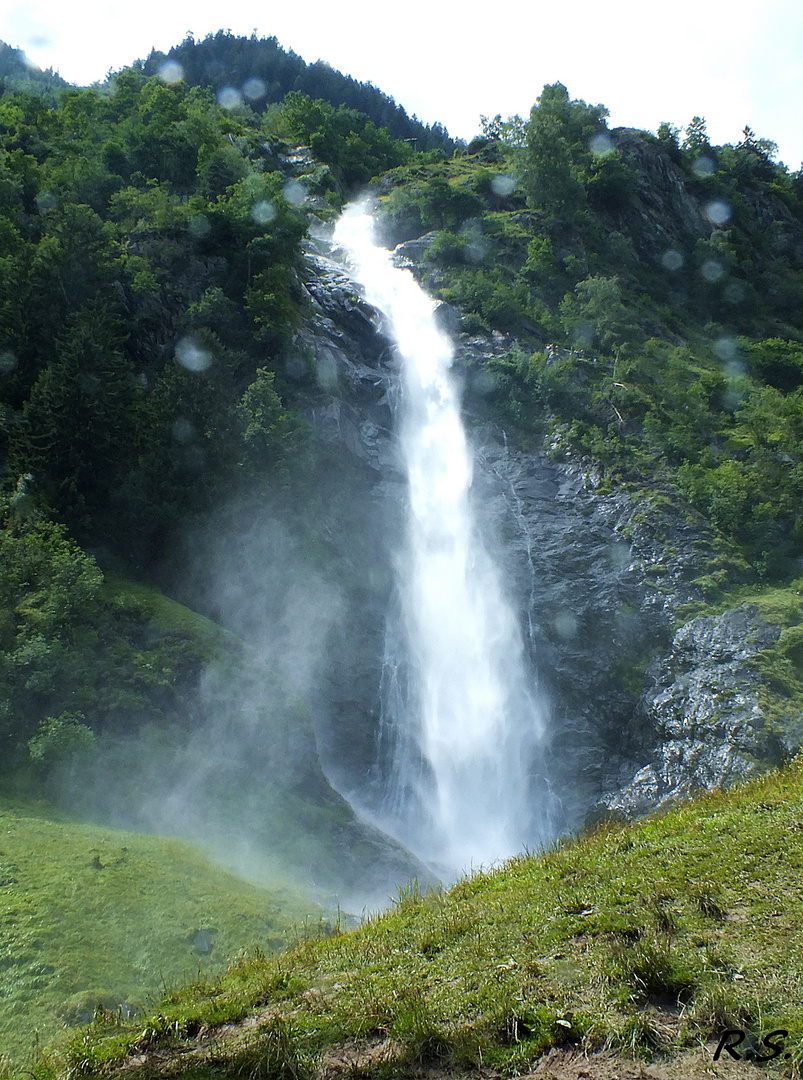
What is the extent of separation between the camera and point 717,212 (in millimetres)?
63781

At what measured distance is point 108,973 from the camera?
35.5ft

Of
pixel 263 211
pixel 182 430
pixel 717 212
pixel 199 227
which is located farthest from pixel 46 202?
pixel 717 212

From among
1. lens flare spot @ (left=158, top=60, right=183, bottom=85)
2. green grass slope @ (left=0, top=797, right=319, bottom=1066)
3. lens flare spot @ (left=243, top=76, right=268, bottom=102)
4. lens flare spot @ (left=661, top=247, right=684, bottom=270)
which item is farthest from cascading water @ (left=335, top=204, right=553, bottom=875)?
lens flare spot @ (left=158, top=60, right=183, bottom=85)

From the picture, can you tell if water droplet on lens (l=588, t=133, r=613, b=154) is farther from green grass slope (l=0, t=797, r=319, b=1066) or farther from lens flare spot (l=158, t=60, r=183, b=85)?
lens flare spot (l=158, t=60, r=183, b=85)

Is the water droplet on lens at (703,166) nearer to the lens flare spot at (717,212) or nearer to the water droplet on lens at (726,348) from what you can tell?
the lens flare spot at (717,212)

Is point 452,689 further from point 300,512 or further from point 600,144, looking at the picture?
point 600,144

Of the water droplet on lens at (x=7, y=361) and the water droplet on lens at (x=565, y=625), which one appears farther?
the water droplet on lens at (x=565, y=625)

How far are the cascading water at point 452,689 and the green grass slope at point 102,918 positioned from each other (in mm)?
9258

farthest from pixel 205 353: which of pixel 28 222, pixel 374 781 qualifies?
pixel 374 781

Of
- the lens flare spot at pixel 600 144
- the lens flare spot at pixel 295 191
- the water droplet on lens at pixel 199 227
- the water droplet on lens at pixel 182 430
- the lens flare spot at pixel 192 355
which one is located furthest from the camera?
the lens flare spot at pixel 600 144

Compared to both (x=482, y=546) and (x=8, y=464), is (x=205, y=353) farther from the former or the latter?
(x=482, y=546)

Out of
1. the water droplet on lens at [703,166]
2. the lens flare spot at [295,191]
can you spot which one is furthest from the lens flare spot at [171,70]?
the water droplet on lens at [703,166]

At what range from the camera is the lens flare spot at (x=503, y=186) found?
199 feet

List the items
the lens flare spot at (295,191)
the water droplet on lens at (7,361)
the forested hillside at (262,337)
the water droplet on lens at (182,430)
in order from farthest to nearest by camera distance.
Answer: the lens flare spot at (295,191) → the water droplet on lens at (7,361) → the water droplet on lens at (182,430) → the forested hillside at (262,337)
